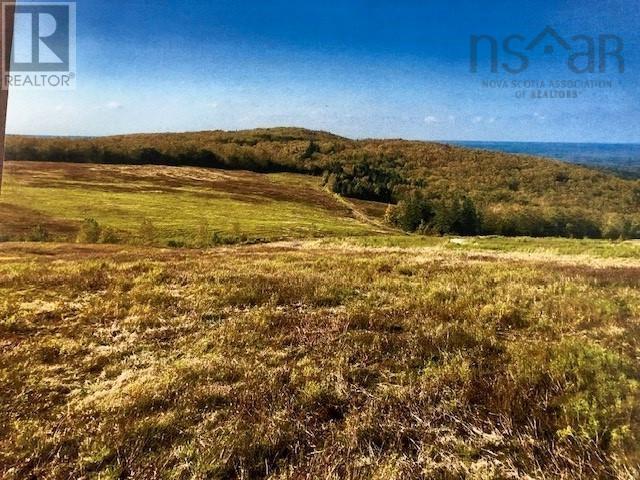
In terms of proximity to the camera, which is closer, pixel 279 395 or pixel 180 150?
pixel 279 395

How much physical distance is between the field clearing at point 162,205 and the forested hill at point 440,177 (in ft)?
46.3

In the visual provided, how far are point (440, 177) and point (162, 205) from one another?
11028 centimetres

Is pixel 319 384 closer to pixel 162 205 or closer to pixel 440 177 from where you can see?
pixel 162 205

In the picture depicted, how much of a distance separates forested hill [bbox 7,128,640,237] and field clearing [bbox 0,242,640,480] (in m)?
88.8

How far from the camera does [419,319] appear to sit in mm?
7801

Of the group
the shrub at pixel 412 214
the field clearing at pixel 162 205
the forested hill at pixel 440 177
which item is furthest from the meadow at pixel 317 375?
the forested hill at pixel 440 177

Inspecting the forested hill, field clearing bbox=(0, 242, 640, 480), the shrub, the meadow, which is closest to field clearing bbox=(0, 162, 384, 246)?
the shrub

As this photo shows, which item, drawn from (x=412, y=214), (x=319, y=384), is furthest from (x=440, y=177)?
(x=319, y=384)

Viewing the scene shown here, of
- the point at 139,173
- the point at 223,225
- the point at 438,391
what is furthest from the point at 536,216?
the point at 438,391

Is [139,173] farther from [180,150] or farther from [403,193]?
[403,193]

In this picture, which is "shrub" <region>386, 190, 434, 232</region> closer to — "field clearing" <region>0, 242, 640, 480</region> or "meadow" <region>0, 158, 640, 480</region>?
"meadow" <region>0, 158, 640, 480</region>

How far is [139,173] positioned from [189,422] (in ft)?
386

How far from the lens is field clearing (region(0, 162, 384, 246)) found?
182ft

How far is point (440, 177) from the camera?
160750 millimetres
